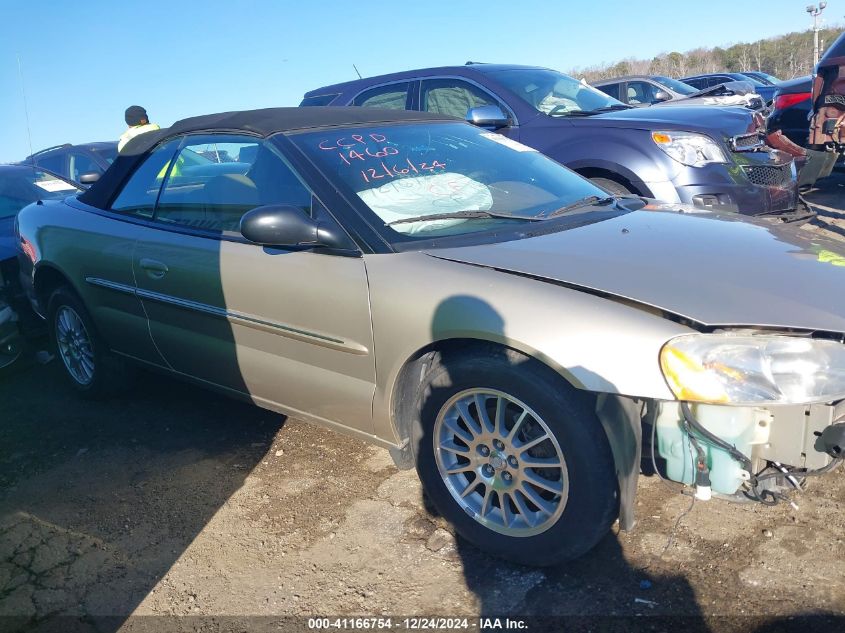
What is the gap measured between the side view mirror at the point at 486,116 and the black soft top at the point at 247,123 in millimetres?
1582

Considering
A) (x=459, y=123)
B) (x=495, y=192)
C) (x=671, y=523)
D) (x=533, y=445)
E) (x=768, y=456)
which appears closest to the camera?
(x=768, y=456)

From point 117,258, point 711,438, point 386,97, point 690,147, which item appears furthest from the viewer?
point 386,97

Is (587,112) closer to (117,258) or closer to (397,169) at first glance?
(397,169)

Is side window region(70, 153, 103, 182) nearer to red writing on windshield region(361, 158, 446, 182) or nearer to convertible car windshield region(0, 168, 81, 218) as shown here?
convertible car windshield region(0, 168, 81, 218)

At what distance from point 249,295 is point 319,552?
3.66ft

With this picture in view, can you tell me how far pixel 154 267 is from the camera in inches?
142

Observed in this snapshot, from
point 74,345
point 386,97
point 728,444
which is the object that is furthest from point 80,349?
point 728,444

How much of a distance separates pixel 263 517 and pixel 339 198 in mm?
1389

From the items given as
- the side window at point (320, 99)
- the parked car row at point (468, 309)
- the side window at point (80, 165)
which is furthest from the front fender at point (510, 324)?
the side window at point (80, 165)

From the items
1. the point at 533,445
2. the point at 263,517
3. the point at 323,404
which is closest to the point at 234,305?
the point at 323,404

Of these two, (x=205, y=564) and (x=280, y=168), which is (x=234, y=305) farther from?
(x=205, y=564)

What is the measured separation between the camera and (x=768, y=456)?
2348 mm

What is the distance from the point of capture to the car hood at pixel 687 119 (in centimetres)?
536

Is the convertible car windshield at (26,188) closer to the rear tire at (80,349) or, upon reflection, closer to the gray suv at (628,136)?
the rear tire at (80,349)
